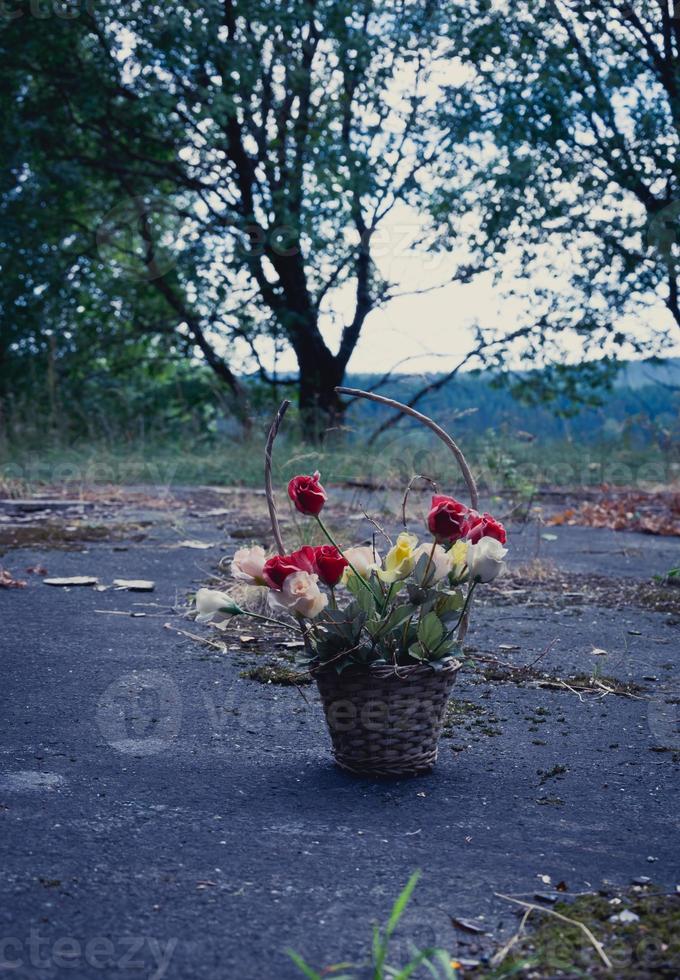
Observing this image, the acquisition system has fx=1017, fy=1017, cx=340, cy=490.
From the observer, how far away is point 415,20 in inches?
391

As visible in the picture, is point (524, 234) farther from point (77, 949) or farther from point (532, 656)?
point (77, 949)

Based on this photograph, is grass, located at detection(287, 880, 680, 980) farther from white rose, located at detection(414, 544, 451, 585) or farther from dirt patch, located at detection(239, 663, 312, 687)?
dirt patch, located at detection(239, 663, 312, 687)

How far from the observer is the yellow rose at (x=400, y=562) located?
2012mm

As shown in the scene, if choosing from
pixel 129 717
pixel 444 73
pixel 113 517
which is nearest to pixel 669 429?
pixel 444 73

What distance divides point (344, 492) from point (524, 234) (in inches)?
151

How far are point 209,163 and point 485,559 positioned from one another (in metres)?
9.68

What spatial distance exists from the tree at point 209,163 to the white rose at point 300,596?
7.86 metres

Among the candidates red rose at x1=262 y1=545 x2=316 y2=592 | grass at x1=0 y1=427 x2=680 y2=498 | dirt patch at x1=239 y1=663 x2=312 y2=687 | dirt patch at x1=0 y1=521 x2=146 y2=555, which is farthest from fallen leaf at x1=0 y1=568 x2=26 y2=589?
grass at x1=0 y1=427 x2=680 y2=498

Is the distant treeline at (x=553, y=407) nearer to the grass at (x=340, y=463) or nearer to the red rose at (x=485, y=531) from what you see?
the grass at (x=340, y=463)

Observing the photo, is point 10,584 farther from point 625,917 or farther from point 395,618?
point 625,917

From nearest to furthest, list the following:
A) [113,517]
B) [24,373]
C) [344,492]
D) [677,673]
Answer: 1. [677,673]
2. [113,517]
3. [344,492]
4. [24,373]

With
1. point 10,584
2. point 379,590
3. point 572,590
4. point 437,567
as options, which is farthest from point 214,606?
point 572,590

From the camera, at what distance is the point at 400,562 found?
202cm

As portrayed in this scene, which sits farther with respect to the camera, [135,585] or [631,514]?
[631,514]
